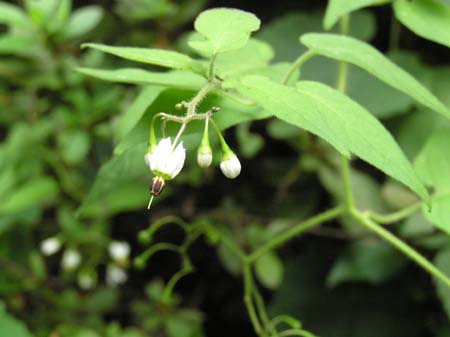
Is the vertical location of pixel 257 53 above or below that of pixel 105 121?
above

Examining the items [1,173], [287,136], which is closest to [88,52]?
[1,173]

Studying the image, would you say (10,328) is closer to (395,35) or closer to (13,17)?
(13,17)

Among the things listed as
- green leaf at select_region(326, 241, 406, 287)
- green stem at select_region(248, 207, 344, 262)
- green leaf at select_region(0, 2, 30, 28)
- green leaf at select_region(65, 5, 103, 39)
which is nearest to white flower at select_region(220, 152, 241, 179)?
green stem at select_region(248, 207, 344, 262)

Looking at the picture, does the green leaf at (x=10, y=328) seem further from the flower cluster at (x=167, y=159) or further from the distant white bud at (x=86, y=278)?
the flower cluster at (x=167, y=159)

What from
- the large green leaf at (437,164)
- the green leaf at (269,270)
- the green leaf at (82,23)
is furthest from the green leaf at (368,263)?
the green leaf at (82,23)

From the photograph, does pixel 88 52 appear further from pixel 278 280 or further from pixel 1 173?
pixel 278 280

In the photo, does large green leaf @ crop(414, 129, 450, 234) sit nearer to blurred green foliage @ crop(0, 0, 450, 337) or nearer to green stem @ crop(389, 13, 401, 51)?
blurred green foliage @ crop(0, 0, 450, 337)
